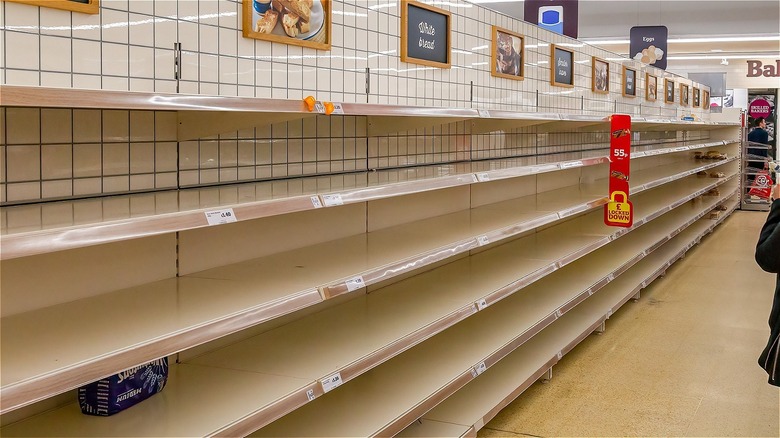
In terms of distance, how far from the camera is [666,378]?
15.1 ft

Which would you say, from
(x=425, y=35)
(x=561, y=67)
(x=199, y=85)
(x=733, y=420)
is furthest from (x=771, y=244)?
(x=561, y=67)

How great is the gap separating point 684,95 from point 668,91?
1.47 metres

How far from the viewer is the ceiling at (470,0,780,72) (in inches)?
491

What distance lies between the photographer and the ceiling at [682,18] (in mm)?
12477

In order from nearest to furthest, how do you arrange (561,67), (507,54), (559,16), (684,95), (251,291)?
(251,291), (507,54), (561,67), (559,16), (684,95)

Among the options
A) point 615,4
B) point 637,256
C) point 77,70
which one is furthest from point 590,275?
point 615,4

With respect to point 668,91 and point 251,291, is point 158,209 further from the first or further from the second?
point 668,91

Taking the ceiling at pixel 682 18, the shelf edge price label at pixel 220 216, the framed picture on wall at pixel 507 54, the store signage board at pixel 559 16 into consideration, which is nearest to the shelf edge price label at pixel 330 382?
the shelf edge price label at pixel 220 216

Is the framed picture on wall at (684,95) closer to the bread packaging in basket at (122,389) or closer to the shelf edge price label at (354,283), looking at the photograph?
the shelf edge price label at (354,283)

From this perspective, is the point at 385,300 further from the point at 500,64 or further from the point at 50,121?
the point at 500,64

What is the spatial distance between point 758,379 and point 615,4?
9259 mm

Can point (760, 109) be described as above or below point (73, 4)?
above

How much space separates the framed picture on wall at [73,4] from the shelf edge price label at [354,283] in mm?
1146

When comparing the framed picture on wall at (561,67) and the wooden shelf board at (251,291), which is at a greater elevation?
the framed picture on wall at (561,67)
